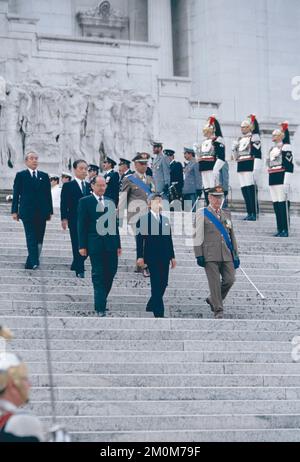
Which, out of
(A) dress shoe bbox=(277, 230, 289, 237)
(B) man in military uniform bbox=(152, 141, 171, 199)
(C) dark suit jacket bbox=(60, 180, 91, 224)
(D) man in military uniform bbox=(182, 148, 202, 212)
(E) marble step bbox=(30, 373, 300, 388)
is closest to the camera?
(E) marble step bbox=(30, 373, 300, 388)

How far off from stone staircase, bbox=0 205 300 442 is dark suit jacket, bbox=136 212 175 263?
762mm

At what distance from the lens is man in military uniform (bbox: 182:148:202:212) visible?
19562 millimetres

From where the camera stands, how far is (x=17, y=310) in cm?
1266

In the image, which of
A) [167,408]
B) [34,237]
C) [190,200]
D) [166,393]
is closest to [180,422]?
[167,408]

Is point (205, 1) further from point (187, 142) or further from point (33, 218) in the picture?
point (33, 218)

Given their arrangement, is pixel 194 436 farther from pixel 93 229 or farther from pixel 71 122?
pixel 71 122

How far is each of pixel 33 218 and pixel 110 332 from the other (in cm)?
305

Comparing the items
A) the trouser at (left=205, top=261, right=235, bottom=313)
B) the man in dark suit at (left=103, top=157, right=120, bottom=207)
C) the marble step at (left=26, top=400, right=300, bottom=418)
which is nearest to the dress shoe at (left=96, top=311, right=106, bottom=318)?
the trouser at (left=205, top=261, right=235, bottom=313)

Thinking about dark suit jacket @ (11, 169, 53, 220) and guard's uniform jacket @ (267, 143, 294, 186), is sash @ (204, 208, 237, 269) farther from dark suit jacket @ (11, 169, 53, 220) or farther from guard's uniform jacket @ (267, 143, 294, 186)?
guard's uniform jacket @ (267, 143, 294, 186)

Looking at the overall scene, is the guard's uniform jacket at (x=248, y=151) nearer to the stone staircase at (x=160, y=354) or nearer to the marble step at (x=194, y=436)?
the stone staircase at (x=160, y=354)

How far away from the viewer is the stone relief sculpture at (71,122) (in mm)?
23609

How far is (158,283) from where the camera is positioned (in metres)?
12.7

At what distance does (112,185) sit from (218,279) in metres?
3.95
